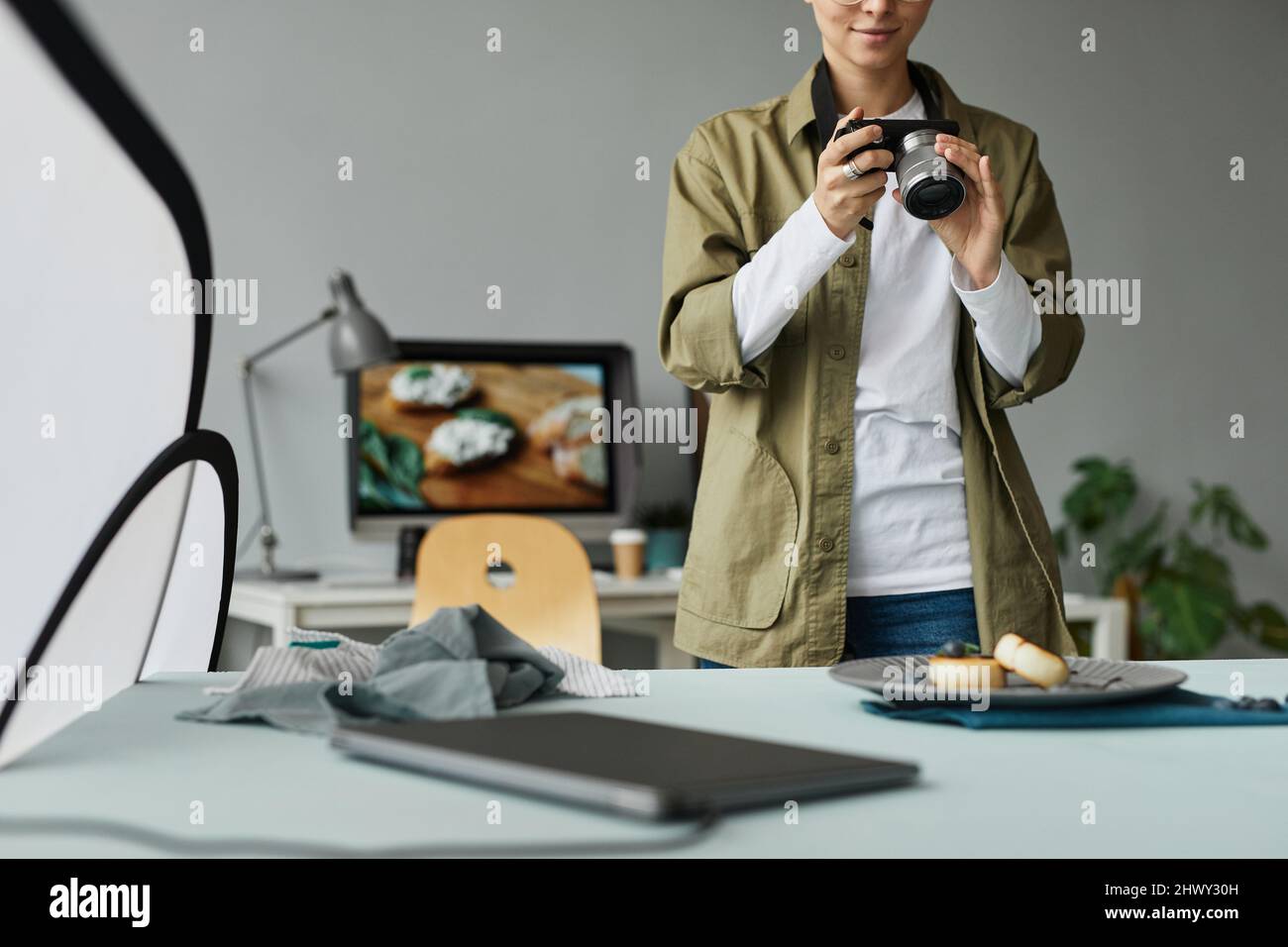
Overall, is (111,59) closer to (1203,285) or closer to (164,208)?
(164,208)

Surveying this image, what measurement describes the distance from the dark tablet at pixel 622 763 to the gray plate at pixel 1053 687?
202 mm

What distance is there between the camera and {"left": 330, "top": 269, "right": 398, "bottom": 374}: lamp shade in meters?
2.54

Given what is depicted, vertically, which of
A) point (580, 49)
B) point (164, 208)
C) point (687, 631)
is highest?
point (580, 49)

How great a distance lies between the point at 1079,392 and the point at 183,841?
3.27 metres

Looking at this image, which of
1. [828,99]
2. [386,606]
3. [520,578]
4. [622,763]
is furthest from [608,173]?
[622,763]

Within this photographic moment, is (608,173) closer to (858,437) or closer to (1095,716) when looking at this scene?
(858,437)

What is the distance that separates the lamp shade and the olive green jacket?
1307mm

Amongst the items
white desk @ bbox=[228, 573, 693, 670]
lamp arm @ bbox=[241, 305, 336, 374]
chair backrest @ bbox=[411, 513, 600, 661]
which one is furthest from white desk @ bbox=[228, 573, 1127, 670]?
lamp arm @ bbox=[241, 305, 336, 374]

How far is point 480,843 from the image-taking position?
0.45m

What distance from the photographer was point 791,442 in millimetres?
1305

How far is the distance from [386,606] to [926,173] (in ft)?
5.09

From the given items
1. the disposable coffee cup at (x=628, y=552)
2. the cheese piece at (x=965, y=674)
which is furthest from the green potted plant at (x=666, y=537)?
the cheese piece at (x=965, y=674)
